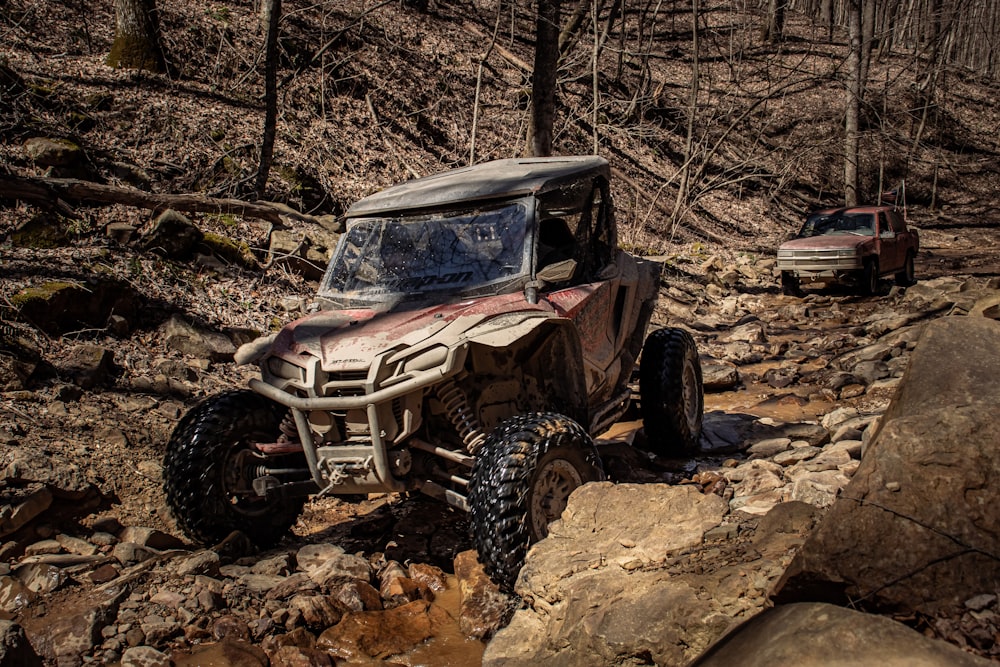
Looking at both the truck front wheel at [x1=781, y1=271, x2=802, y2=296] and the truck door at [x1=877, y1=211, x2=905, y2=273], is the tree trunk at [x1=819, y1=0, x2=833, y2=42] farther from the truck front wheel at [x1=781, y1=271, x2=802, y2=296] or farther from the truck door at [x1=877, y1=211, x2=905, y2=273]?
the truck front wheel at [x1=781, y1=271, x2=802, y2=296]

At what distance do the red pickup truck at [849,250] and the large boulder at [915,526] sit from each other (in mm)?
13405

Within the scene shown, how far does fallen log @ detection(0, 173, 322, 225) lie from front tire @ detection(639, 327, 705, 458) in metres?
5.71

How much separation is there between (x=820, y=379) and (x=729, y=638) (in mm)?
7398

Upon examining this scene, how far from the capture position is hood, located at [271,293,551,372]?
454cm

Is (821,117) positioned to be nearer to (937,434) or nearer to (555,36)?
(555,36)

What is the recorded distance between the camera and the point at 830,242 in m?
15.9

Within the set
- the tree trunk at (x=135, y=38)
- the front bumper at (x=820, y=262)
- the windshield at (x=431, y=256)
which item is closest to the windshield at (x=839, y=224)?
the front bumper at (x=820, y=262)

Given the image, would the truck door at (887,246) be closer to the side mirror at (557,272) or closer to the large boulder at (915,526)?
the side mirror at (557,272)

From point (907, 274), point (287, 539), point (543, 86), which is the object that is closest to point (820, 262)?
point (907, 274)

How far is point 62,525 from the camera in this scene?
17.4ft

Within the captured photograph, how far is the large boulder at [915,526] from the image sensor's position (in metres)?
2.52

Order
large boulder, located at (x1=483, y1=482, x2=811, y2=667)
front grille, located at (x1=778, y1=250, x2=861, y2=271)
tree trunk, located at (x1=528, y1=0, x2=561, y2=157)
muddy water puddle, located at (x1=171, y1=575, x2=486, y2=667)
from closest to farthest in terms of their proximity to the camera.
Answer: large boulder, located at (x1=483, y1=482, x2=811, y2=667), muddy water puddle, located at (x1=171, y1=575, x2=486, y2=667), tree trunk, located at (x1=528, y1=0, x2=561, y2=157), front grille, located at (x1=778, y1=250, x2=861, y2=271)

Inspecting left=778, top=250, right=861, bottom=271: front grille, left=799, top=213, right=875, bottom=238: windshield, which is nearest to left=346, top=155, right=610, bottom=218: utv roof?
left=778, top=250, right=861, bottom=271: front grille

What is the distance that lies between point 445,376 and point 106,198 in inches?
247
